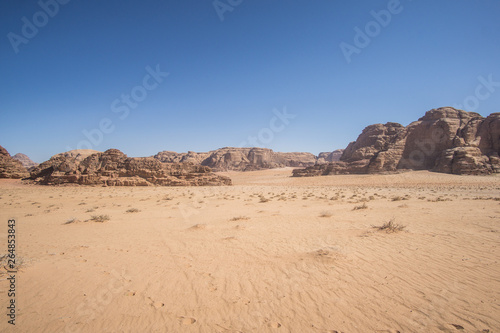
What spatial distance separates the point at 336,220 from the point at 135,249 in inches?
299

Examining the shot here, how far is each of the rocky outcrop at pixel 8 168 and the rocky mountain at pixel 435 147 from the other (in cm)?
5329

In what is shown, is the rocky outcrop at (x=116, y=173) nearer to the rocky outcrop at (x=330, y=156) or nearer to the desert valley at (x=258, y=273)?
the desert valley at (x=258, y=273)

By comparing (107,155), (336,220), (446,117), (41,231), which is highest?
(446,117)

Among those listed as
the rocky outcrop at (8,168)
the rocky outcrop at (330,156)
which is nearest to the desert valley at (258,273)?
the rocky outcrop at (8,168)

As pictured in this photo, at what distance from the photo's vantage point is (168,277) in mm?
4410

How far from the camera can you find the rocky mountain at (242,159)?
345ft

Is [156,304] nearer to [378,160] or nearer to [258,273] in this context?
[258,273]

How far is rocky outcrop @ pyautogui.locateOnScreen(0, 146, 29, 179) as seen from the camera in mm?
30678

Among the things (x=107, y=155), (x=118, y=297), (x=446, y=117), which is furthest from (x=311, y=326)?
(x=446, y=117)

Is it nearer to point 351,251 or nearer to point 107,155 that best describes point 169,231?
point 351,251

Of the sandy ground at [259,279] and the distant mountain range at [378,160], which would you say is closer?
the sandy ground at [259,279]

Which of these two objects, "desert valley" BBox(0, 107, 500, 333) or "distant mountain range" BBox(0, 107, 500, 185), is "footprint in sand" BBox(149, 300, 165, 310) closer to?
"desert valley" BBox(0, 107, 500, 333)

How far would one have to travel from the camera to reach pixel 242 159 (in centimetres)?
10988

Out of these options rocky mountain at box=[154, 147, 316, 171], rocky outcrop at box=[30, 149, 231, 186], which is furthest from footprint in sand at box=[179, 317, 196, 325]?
rocky mountain at box=[154, 147, 316, 171]
